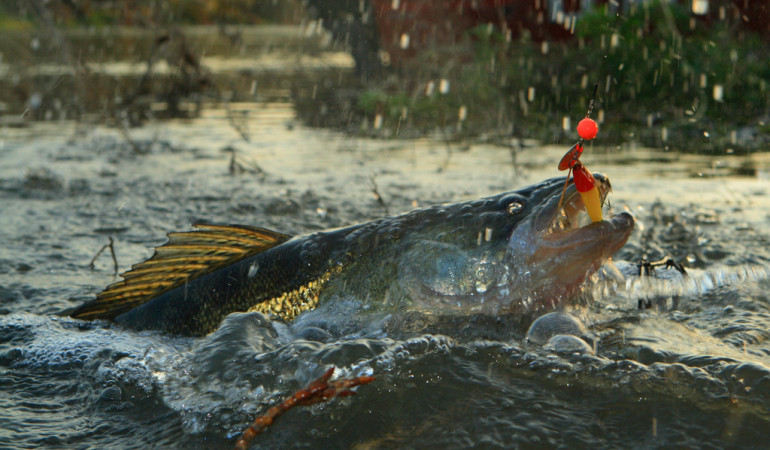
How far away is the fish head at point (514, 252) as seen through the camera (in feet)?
9.26

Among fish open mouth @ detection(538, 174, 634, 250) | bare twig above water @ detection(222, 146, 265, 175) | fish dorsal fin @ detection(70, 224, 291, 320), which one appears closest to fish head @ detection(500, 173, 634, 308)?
fish open mouth @ detection(538, 174, 634, 250)

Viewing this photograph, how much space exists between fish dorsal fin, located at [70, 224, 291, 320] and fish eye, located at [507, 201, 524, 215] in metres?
0.96

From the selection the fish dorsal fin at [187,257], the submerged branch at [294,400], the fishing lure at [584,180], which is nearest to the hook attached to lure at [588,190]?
the fishing lure at [584,180]

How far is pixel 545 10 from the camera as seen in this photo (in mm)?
16109

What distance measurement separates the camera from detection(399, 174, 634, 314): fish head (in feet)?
9.26

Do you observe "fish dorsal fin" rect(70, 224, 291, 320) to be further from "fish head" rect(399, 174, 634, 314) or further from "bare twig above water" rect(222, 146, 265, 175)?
"bare twig above water" rect(222, 146, 265, 175)

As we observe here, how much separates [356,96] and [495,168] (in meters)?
7.85

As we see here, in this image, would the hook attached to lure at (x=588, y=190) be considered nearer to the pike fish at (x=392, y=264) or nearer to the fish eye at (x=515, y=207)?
the pike fish at (x=392, y=264)

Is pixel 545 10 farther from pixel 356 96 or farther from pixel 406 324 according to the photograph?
pixel 406 324

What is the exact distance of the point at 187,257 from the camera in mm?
3357

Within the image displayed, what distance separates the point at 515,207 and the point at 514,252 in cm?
20

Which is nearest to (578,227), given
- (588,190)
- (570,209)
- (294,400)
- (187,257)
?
(570,209)

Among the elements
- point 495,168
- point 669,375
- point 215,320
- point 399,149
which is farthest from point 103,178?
point 669,375

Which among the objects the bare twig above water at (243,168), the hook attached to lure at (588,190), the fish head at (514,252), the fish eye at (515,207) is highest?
the hook attached to lure at (588,190)
